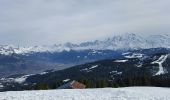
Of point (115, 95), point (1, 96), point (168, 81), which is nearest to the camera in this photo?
point (1, 96)

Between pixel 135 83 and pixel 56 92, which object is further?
pixel 135 83

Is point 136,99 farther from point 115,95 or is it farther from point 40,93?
point 40,93

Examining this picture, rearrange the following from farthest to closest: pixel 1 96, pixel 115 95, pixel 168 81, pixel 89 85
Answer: pixel 168 81, pixel 89 85, pixel 115 95, pixel 1 96

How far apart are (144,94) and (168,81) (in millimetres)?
98048

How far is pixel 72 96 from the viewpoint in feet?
149

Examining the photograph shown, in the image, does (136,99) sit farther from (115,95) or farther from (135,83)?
(135,83)

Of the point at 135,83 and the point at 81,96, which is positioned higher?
the point at 81,96

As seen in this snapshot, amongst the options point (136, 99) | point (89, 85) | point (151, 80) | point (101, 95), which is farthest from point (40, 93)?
point (151, 80)

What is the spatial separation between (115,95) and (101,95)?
153cm

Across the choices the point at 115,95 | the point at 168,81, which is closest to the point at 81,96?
the point at 115,95

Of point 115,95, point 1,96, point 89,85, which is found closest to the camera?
point 1,96

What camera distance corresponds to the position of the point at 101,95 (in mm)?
47000

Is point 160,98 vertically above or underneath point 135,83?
above

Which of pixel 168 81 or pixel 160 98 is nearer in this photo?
pixel 160 98
